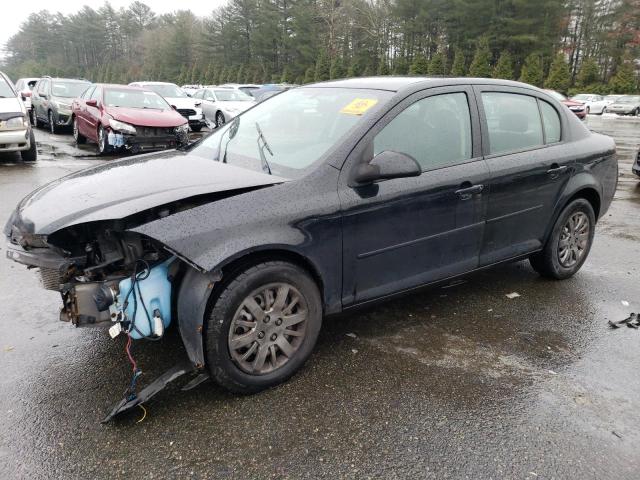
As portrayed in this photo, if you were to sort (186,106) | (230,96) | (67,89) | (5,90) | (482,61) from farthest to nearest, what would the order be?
(482,61)
(230,96)
(186,106)
(67,89)
(5,90)

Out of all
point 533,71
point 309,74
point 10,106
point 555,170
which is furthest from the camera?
point 309,74

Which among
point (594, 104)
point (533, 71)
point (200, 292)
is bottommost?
point (594, 104)

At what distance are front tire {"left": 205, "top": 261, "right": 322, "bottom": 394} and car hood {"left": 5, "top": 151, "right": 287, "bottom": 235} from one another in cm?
53

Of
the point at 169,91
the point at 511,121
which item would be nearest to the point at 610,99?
the point at 169,91

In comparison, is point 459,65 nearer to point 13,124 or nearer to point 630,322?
point 13,124

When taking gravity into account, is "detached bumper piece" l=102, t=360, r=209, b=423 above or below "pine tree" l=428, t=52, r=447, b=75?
below

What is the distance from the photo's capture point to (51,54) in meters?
104

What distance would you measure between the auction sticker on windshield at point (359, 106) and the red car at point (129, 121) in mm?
7964

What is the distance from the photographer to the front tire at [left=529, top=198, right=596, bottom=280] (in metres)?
4.45

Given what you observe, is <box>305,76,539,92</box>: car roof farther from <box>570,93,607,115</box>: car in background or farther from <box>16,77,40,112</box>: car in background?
<box>570,93,607,115</box>: car in background

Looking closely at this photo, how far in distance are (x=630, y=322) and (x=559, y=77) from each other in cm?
4203

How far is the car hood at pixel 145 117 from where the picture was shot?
427 inches

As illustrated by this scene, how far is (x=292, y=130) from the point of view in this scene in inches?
140

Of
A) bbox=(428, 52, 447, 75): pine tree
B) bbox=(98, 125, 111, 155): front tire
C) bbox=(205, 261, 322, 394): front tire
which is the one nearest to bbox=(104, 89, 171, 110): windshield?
bbox=(98, 125, 111, 155): front tire
